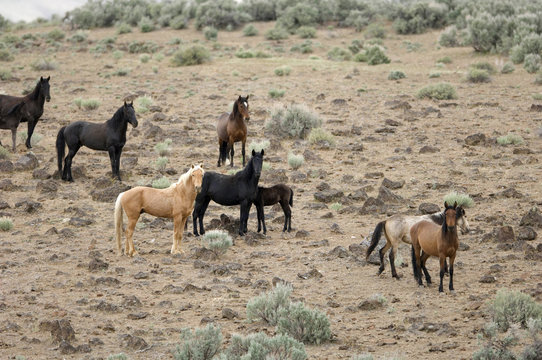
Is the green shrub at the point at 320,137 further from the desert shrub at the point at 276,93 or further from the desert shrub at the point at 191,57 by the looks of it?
the desert shrub at the point at 191,57

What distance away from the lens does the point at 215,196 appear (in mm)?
13164

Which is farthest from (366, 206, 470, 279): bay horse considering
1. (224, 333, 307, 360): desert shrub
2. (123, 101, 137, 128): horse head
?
(123, 101, 137, 128): horse head

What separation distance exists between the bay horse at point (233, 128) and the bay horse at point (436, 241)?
325 inches

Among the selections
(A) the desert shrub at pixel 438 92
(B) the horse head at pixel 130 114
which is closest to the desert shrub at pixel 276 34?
(A) the desert shrub at pixel 438 92

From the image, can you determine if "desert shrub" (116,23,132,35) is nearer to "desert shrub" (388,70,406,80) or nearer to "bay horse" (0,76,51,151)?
Answer: "desert shrub" (388,70,406,80)

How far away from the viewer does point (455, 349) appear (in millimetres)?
8055

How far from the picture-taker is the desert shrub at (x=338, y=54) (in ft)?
126

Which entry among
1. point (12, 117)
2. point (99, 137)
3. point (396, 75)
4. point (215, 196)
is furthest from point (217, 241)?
point (396, 75)

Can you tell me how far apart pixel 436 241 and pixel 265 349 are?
12.0ft

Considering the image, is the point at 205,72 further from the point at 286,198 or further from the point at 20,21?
the point at 20,21

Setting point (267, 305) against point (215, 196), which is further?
point (215, 196)

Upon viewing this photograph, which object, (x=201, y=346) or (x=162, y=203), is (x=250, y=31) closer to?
(x=162, y=203)

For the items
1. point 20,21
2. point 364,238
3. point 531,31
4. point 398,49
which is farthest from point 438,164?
point 20,21

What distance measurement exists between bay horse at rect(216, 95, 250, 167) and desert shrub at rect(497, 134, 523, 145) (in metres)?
7.55
